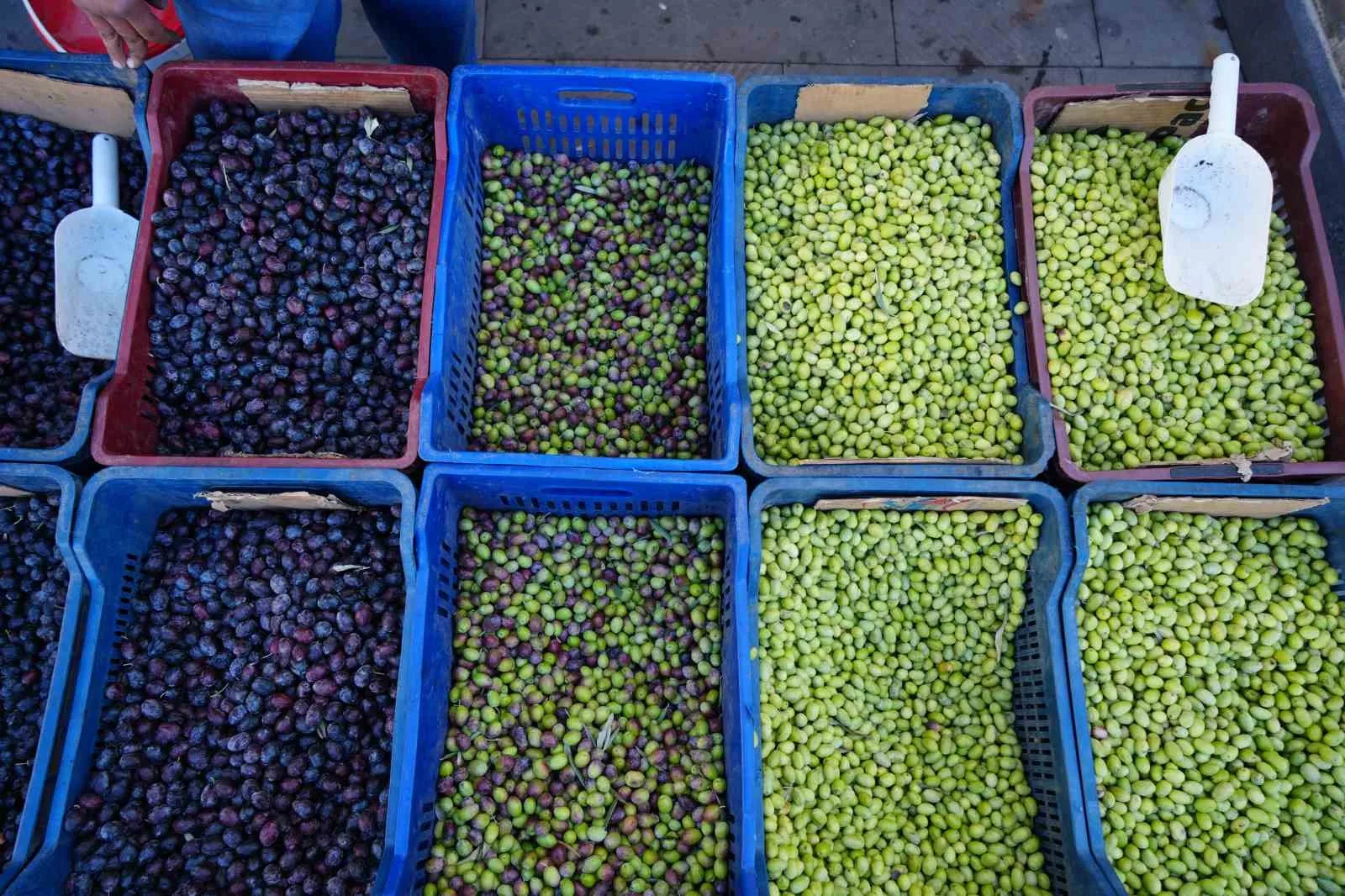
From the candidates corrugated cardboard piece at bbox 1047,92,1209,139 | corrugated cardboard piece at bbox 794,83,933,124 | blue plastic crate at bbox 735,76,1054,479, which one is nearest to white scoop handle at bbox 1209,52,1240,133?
corrugated cardboard piece at bbox 1047,92,1209,139

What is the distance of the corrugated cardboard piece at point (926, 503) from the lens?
2601 millimetres

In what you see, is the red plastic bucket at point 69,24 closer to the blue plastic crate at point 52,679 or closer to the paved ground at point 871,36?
the paved ground at point 871,36

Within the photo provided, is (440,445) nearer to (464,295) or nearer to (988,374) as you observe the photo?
(464,295)

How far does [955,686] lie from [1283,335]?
1.60 meters

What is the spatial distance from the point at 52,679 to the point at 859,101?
10.1 feet

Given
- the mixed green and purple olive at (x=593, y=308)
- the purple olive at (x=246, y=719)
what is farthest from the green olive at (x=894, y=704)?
the purple olive at (x=246, y=719)

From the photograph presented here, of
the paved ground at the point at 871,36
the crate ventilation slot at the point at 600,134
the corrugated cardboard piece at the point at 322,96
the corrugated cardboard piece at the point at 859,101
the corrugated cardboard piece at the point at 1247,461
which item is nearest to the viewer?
the corrugated cardboard piece at the point at 1247,461

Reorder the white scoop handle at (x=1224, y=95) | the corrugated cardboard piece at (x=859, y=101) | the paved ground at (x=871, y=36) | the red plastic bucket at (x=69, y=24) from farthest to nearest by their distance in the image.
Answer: the paved ground at (x=871, y=36) < the red plastic bucket at (x=69, y=24) < the corrugated cardboard piece at (x=859, y=101) < the white scoop handle at (x=1224, y=95)

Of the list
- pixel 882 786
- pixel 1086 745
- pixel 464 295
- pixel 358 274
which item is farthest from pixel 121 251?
pixel 1086 745

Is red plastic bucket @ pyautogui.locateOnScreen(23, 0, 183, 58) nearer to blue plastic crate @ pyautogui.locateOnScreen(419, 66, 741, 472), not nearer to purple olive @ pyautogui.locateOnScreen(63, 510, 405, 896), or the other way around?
blue plastic crate @ pyautogui.locateOnScreen(419, 66, 741, 472)

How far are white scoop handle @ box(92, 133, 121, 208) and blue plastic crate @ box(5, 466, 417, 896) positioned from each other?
1189mm

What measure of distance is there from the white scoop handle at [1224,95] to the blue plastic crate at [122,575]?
281 centimetres

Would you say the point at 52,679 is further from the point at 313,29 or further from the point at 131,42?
the point at 313,29

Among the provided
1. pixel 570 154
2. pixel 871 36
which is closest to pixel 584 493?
pixel 570 154
